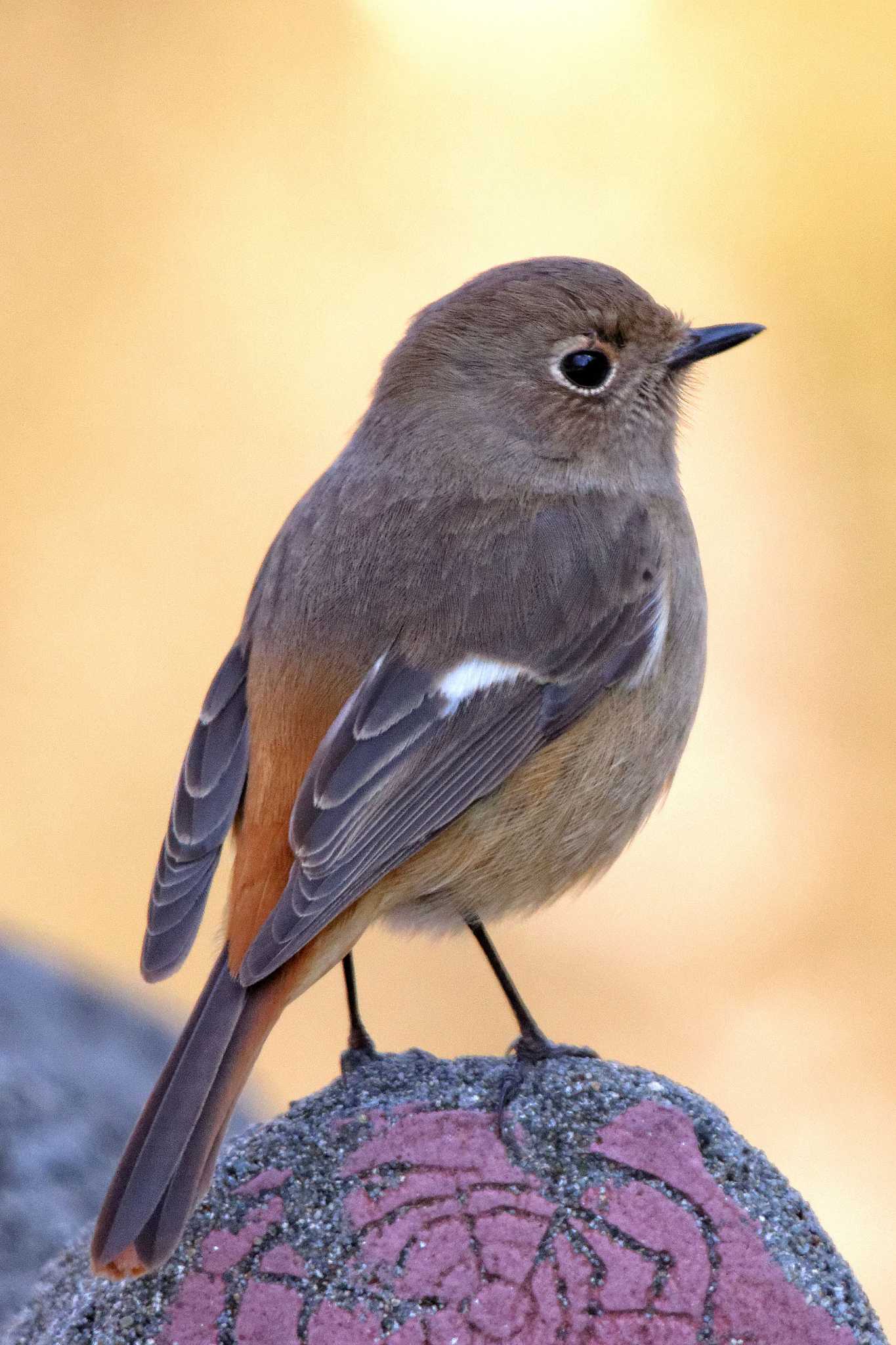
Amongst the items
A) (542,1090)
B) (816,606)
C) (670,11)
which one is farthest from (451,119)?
(542,1090)

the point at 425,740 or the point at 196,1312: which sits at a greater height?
the point at 425,740

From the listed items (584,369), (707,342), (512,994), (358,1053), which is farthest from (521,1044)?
(707,342)

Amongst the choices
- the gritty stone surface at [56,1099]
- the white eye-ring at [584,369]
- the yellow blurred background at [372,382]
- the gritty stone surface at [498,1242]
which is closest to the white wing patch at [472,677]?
the gritty stone surface at [498,1242]

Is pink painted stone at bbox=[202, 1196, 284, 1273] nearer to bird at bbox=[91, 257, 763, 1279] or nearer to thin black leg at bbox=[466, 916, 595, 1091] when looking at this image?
bird at bbox=[91, 257, 763, 1279]

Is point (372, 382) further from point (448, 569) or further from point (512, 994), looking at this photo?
point (512, 994)

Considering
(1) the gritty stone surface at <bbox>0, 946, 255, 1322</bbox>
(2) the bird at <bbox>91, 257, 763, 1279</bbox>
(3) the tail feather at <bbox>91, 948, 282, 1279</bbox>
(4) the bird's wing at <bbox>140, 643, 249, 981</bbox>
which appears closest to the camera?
(3) the tail feather at <bbox>91, 948, 282, 1279</bbox>

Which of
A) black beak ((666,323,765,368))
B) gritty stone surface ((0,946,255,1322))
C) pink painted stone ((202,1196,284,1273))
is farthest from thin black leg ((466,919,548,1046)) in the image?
black beak ((666,323,765,368))
